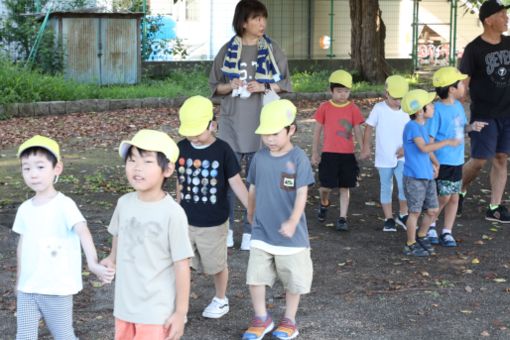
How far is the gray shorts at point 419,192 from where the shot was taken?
7.23m

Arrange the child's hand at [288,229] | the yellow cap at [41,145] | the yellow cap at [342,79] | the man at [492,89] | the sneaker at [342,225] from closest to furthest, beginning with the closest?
1. the yellow cap at [41,145]
2. the child's hand at [288,229]
3. the yellow cap at [342,79]
4. the sneaker at [342,225]
5. the man at [492,89]

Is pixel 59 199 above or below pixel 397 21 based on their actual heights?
below

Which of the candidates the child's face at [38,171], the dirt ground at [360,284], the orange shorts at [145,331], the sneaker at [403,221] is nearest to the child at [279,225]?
A: the dirt ground at [360,284]

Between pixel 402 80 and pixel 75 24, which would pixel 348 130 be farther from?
pixel 75 24

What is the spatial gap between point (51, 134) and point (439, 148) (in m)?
7.95

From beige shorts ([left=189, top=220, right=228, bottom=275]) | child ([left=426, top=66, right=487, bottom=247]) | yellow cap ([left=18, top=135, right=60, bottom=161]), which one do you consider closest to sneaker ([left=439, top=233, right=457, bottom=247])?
child ([left=426, top=66, right=487, bottom=247])

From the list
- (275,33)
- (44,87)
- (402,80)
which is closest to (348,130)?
(402,80)

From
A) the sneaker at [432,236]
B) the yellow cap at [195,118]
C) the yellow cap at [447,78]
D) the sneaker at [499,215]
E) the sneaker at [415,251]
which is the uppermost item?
the yellow cap at [447,78]

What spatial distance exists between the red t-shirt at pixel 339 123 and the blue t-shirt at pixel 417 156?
2.90 feet

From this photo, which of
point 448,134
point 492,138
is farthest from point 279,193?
point 492,138

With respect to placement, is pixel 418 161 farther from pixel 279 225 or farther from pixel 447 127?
pixel 279 225

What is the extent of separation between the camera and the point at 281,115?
5277 millimetres

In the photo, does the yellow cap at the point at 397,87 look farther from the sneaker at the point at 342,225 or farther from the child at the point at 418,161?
the sneaker at the point at 342,225

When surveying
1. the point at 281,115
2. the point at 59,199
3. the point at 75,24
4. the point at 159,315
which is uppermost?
the point at 75,24
